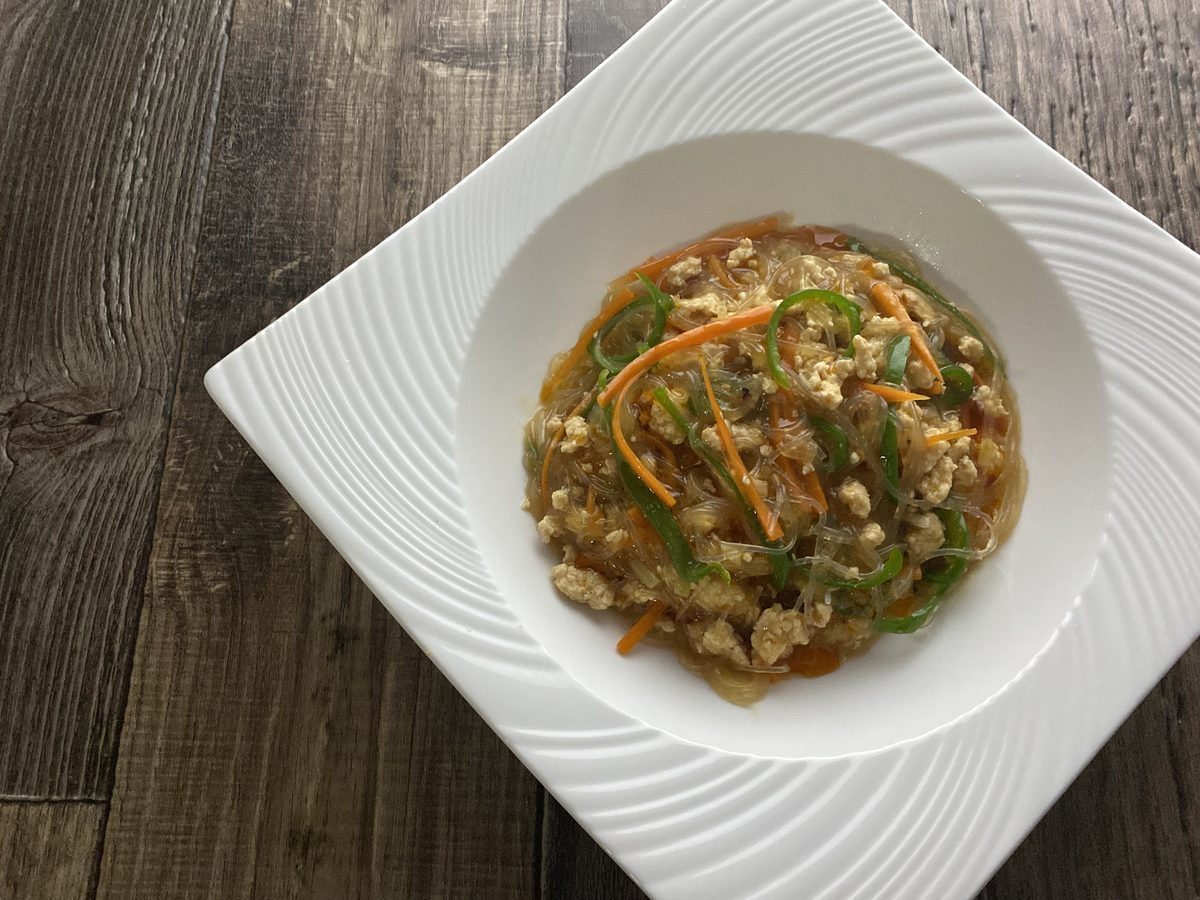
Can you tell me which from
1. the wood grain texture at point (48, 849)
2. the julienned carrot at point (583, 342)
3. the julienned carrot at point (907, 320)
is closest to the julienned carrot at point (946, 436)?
the julienned carrot at point (907, 320)

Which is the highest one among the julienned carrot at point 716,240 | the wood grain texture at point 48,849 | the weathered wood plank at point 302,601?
the julienned carrot at point 716,240

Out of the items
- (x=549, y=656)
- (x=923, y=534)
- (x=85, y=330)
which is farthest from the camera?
(x=85, y=330)

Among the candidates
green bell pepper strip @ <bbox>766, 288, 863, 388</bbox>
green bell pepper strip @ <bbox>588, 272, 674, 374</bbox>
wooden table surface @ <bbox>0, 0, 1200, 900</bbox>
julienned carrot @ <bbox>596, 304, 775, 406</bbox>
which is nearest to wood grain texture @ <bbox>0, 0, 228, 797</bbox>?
wooden table surface @ <bbox>0, 0, 1200, 900</bbox>

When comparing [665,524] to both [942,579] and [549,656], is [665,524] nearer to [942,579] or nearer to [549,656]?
[549,656]

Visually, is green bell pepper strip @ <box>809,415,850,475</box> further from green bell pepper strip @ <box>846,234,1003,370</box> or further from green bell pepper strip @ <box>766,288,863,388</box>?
green bell pepper strip @ <box>846,234,1003,370</box>

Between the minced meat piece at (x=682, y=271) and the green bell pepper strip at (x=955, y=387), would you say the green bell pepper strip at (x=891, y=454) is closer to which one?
the green bell pepper strip at (x=955, y=387)

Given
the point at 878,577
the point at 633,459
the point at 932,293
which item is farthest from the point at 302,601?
the point at 932,293

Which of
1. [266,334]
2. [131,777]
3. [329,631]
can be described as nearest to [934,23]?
[266,334]
